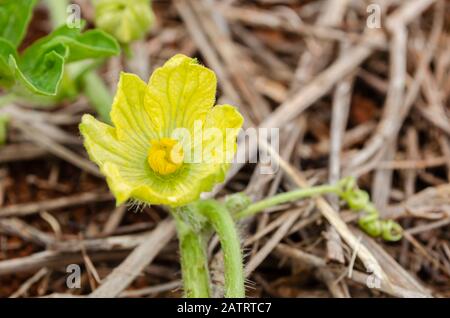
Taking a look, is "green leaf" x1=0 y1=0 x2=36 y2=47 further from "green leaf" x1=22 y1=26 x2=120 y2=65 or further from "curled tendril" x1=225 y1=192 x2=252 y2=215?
"curled tendril" x1=225 y1=192 x2=252 y2=215

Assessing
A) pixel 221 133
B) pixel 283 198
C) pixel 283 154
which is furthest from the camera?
pixel 283 154

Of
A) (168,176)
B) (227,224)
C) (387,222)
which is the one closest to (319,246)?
(387,222)

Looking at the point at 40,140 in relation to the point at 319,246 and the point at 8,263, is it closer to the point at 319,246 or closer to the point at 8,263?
the point at 8,263

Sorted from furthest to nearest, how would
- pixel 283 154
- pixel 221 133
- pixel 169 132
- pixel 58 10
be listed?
pixel 58 10 → pixel 283 154 → pixel 169 132 → pixel 221 133

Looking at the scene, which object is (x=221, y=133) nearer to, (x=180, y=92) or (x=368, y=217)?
(x=180, y=92)

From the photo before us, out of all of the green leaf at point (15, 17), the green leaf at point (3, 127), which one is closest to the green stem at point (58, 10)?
the green leaf at point (3, 127)

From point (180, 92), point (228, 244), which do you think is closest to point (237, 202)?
point (228, 244)
